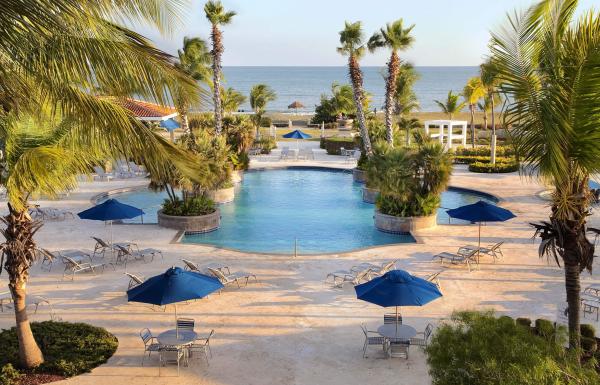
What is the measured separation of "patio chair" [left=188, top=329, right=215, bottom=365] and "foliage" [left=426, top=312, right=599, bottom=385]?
5.55 m

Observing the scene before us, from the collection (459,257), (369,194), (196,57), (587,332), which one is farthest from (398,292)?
(196,57)

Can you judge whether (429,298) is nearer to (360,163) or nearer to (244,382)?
(244,382)

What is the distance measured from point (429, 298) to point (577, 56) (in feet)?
18.7

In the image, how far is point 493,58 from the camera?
862 centimetres

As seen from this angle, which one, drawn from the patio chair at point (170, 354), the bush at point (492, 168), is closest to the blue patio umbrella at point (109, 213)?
the patio chair at point (170, 354)

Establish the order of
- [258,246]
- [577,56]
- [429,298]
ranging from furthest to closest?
[258,246] → [429,298] → [577,56]

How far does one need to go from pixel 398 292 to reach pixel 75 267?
952cm

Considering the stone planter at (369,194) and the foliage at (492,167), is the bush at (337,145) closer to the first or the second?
the foliage at (492,167)

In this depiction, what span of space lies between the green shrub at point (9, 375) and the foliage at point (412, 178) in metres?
14.7

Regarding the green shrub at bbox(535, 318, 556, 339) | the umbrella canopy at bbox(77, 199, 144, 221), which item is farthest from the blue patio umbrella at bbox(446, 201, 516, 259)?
the umbrella canopy at bbox(77, 199, 144, 221)

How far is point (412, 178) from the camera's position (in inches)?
888

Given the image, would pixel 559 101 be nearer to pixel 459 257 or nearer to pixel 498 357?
pixel 498 357

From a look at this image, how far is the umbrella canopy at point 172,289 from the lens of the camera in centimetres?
1161

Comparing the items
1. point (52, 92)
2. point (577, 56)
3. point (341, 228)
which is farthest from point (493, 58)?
point (341, 228)
